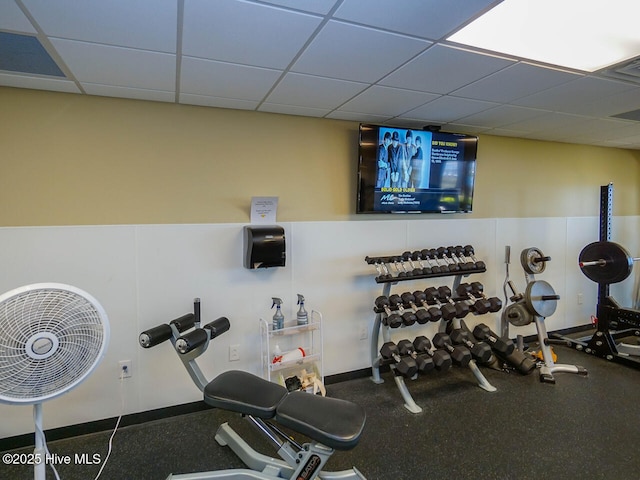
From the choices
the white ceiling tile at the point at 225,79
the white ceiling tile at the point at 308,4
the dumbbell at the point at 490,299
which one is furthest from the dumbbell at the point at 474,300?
the white ceiling tile at the point at 308,4

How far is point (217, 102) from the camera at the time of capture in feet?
7.73

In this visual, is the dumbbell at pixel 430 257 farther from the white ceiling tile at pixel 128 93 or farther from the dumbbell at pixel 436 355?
the white ceiling tile at pixel 128 93

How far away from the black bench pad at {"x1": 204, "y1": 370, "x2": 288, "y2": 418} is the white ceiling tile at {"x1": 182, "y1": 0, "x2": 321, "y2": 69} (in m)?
1.75

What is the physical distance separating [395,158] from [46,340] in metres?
2.56

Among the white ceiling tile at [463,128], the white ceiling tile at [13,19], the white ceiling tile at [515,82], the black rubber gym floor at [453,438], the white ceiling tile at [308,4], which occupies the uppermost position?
the white ceiling tile at [463,128]

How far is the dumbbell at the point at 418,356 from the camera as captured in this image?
2.56 m

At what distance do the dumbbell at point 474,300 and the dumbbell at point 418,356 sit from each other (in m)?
0.65

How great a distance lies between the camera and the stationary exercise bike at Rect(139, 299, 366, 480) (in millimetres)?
1505

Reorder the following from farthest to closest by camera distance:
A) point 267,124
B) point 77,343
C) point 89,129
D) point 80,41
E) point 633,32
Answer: point 267,124
point 89,129
point 633,32
point 80,41
point 77,343

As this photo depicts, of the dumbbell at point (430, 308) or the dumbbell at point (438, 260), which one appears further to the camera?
the dumbbell at point (438, 260)

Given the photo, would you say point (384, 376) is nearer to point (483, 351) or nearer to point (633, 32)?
point (483, 351)

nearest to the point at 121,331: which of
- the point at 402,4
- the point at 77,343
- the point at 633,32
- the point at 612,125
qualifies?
the point at 77,343

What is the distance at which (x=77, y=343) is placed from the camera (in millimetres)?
1304

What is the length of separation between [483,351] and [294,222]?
188cm
